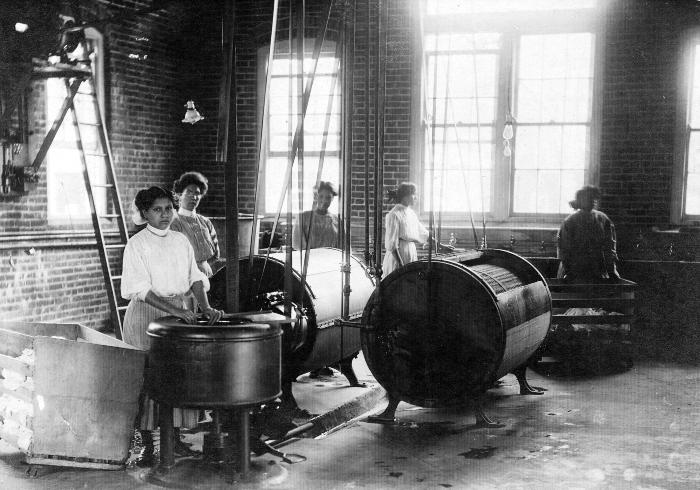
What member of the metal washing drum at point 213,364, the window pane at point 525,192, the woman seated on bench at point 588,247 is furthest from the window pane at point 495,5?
the metal washing drum at point 213,364

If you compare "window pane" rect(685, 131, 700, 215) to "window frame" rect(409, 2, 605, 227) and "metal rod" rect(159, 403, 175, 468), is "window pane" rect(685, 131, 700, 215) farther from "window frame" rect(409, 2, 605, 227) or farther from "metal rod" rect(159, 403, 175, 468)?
"metal rod" rect(159, 403, 175, 468)

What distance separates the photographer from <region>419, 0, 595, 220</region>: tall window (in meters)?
9.99

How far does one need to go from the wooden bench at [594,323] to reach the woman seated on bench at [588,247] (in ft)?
Answer: 0.87

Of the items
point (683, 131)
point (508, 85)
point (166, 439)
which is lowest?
point (166, 439)

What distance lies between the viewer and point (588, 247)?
333 inches

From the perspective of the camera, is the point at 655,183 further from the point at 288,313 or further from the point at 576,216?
the point at 288,313

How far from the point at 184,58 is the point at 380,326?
6621 mm

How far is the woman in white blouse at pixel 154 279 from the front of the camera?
4.67 metres

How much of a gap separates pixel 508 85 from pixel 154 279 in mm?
6788

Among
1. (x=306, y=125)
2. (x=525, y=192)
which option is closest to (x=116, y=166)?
(x=306, y=125)

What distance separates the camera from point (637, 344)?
868 cm

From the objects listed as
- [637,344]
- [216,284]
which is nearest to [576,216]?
[637,344]

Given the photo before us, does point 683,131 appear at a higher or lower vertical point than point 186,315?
higher

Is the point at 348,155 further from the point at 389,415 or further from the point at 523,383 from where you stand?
the point at 523,383
